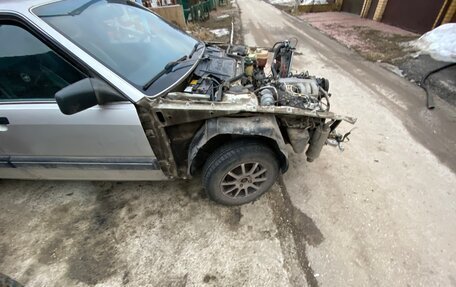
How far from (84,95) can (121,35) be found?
0.96m

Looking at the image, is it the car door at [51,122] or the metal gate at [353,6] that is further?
the metal gate at [353,6]

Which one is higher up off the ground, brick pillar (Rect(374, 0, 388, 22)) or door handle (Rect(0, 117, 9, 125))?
door handle (Rect(0, 117, 9, 125))

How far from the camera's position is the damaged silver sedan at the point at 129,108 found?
1.65 m

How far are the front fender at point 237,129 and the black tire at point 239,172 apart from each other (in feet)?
0.55

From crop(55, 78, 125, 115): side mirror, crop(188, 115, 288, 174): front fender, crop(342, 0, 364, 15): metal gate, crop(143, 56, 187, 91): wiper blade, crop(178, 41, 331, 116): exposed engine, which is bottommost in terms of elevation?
crop(342, 0, 364, 15): metal gate

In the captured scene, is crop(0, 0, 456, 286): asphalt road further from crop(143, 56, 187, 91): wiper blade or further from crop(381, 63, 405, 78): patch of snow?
crop(381, 63, 405, 78): patch of snow

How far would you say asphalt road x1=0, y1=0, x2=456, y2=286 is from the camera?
1.84m

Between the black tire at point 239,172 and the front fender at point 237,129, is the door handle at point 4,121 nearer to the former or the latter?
the front fender at point 237,129

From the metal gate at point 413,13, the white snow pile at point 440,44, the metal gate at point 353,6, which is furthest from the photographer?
the metal gate at point 353,6

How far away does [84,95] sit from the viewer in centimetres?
147

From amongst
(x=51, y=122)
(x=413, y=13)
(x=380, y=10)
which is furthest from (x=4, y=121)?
(x=380, y=10)

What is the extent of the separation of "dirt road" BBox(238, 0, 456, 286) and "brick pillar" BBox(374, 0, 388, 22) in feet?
30.1

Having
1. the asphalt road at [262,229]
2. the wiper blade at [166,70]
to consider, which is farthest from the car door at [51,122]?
the asphalt road at [262,229]

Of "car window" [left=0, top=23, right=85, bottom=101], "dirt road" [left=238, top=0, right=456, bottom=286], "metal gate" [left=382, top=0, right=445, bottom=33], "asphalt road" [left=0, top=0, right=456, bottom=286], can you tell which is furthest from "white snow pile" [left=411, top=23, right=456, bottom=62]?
"car window" [left=0, top=23, right=85, bottom=101]
